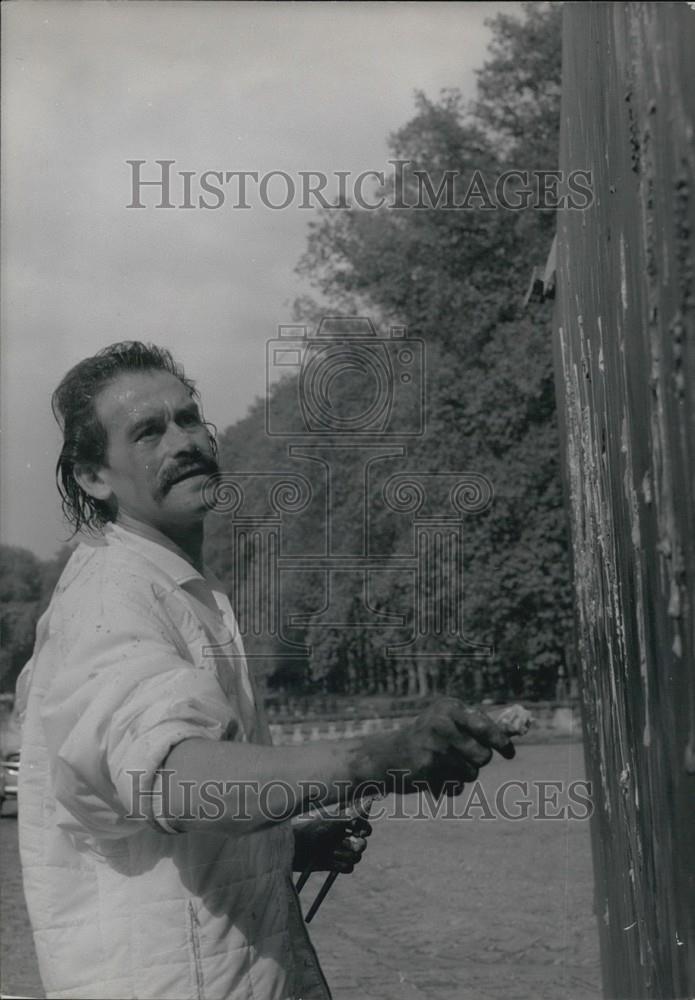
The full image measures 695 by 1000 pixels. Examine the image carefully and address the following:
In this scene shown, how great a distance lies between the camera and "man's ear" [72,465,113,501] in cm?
230

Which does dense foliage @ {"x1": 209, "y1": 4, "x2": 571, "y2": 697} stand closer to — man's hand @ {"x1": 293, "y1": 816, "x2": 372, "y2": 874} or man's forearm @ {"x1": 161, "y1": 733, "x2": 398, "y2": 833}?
man's hand @ {"x1": 293, "y1": 816, "x2": 372, "y2": 874}

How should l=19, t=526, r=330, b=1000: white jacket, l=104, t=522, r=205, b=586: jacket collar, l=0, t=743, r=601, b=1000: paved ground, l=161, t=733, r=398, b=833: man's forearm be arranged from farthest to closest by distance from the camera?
1. l=0, t=743, r=601, b=1000: paved ground
2. l=104, t=522, r=205, b=586: jacket collar
3. l=19, t=526, r=330, b=1000: white jacket
4. l=161, t=733, r=398, b=833: man's forearm

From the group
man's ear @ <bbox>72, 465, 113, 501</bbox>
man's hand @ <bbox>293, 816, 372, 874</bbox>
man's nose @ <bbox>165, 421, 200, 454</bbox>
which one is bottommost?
man's hand @ <bbox>293, 816, 372, 874</bbox>

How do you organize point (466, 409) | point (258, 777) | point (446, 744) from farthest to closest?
1. point (466, 409)
2. point (258, 777)
3. point (446, 744)

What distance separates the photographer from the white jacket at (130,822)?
1.77 m

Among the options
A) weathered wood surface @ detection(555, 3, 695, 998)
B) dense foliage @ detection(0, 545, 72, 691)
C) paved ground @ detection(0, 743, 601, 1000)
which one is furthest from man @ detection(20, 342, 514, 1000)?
dense foliage @ detection(0, 545, 72, 691)

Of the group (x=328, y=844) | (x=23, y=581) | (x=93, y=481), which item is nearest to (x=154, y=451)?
(x=93, y=481)

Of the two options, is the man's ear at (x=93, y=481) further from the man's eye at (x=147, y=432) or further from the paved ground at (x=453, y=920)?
the paved ground at (x=453, y=920)

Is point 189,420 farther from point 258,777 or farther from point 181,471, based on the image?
point 258,777

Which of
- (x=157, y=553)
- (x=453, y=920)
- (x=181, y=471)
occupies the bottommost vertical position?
(x=453, y=920)

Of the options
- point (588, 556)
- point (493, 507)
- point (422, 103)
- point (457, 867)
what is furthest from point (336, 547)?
point (588, 556)

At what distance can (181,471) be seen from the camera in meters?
2.24

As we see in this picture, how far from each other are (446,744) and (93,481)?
1006 millimetres

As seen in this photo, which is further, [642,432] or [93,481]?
[93,481]
